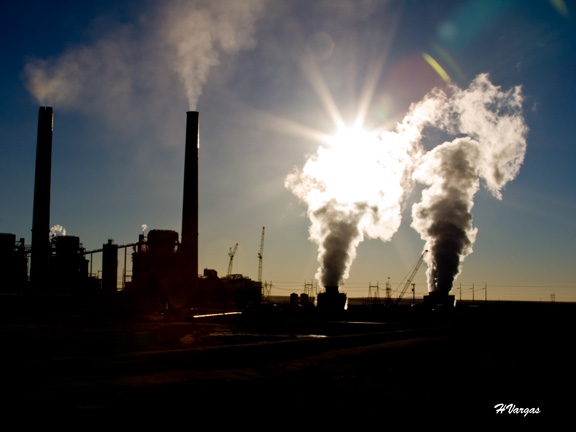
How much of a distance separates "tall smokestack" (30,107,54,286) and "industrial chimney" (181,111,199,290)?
15.5m

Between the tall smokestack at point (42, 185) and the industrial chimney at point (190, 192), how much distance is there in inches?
612

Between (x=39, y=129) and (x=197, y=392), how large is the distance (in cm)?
5947

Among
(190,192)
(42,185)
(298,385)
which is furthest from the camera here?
(190,192)

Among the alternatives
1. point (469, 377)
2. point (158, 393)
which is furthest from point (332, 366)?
point (158, 393)

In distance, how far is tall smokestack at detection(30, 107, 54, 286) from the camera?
58938mm

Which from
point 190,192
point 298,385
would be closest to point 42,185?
point 190,192

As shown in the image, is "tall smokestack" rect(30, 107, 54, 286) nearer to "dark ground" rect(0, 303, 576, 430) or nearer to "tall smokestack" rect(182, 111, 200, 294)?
"tall smokestack" rect(182, 111, 200, 294)

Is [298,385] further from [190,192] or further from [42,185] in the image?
[42,185]

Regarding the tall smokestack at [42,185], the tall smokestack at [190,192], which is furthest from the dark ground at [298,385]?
the tall smokestack at [42,185]

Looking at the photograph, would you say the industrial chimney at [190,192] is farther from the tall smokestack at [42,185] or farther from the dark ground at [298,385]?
the dark ground at [298,385]

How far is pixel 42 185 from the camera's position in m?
59.0

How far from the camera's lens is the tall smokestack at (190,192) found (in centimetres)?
6291

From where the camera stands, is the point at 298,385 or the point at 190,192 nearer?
the point at 298,385

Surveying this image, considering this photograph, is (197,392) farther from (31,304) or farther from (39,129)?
(39,129)
